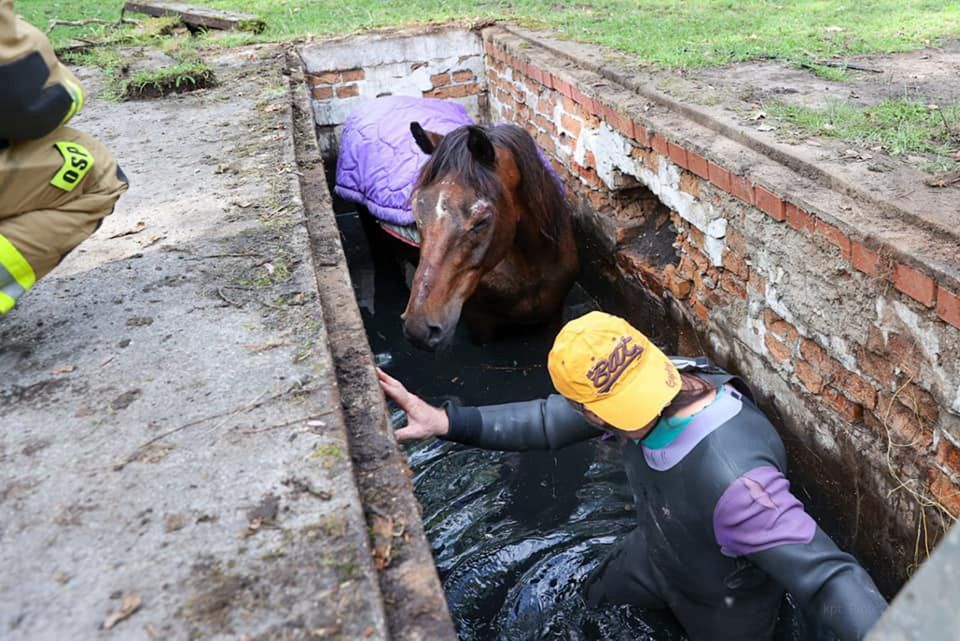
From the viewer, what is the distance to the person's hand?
2.84 metres

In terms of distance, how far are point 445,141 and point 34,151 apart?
186cm

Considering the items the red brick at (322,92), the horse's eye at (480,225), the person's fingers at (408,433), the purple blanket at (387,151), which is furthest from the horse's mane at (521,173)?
the red brick at (322,92)

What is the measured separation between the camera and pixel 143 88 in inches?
239

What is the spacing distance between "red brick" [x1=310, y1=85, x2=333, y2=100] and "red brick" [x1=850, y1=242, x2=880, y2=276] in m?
5.02

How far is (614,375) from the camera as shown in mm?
2379

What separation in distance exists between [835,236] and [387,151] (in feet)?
9.89

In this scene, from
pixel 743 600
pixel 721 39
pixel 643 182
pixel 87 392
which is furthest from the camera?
pixel 721 39

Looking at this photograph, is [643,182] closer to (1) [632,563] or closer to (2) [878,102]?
(2) [878,102]

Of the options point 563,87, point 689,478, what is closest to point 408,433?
point 689,478

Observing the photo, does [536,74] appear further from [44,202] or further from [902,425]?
[44,202]

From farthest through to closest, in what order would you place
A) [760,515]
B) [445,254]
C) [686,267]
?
[686,267] < [445,254] < [760,515]

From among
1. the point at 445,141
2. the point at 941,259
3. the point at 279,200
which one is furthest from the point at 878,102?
the point at 279,200

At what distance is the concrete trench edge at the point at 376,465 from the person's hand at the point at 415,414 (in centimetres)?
22

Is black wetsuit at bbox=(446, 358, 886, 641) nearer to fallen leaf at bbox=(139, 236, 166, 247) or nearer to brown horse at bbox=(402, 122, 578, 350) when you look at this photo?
brown horse at bbox=(402, 122, 578, 350)
